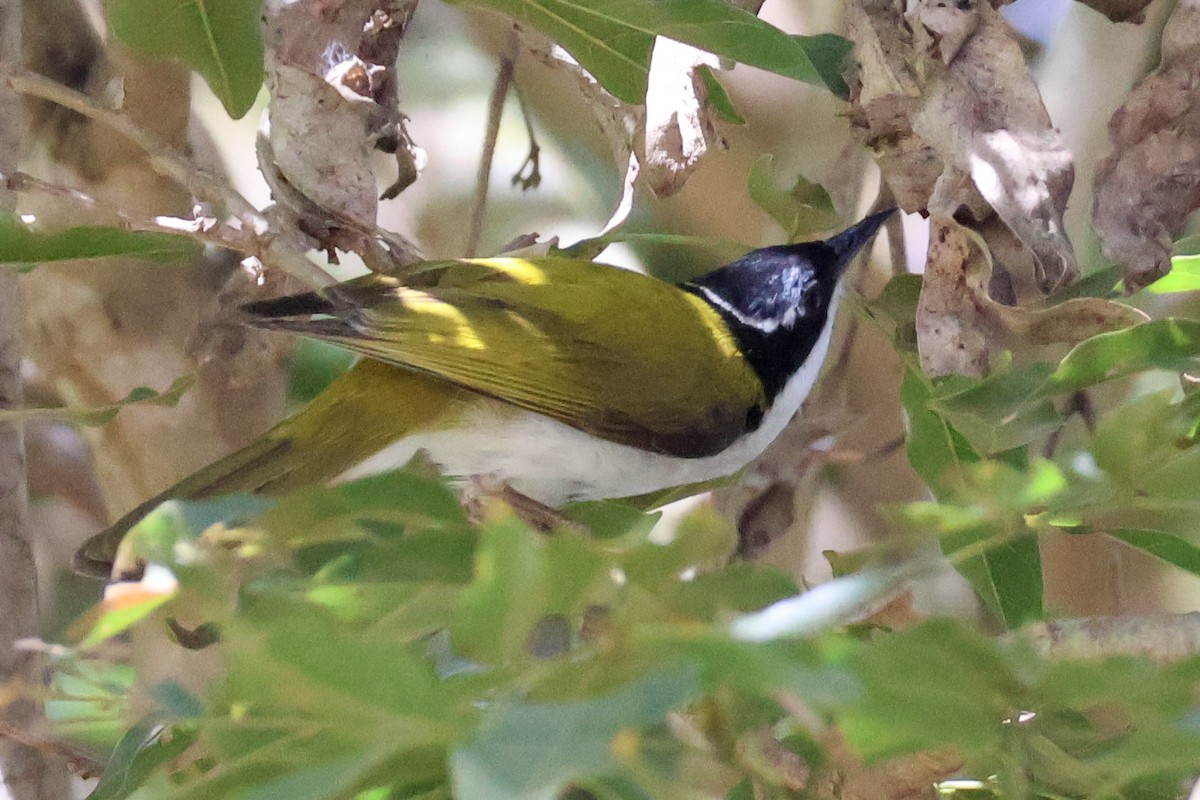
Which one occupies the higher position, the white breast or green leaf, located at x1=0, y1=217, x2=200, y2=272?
green leaf, located at x1=0, y1=217, x2=200, y2=272

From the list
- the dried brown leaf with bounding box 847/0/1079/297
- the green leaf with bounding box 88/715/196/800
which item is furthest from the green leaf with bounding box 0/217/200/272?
the dried brown leaf with bounding box 847/0/1079/297

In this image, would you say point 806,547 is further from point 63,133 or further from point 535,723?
point 535,723

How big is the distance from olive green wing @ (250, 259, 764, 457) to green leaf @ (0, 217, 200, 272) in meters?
0.14

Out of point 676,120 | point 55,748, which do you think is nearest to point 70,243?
point 55,748

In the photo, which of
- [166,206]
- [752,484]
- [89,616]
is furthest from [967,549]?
[166,206]

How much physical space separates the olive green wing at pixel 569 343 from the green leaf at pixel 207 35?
0.22 metres

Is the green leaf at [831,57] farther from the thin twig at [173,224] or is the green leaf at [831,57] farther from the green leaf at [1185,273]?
the thin twig at [173,224]

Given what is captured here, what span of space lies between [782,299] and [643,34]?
375 millimetres

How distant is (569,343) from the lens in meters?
1.11

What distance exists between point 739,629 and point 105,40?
3.92 ft

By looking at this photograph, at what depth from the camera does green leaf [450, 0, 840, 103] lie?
2.95ft

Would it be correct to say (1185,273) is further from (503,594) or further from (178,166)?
(178,166)

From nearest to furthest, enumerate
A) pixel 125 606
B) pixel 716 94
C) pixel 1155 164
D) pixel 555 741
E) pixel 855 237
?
1. pixel 555 741
2. pixel 125 606
3. pixel 1155 164
4. pixel 716 94
5. pixel 855 237

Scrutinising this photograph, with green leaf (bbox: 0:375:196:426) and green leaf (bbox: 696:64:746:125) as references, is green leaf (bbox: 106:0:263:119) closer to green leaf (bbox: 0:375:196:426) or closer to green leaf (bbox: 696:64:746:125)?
green leaf (bbox: 0:375:196:426)
